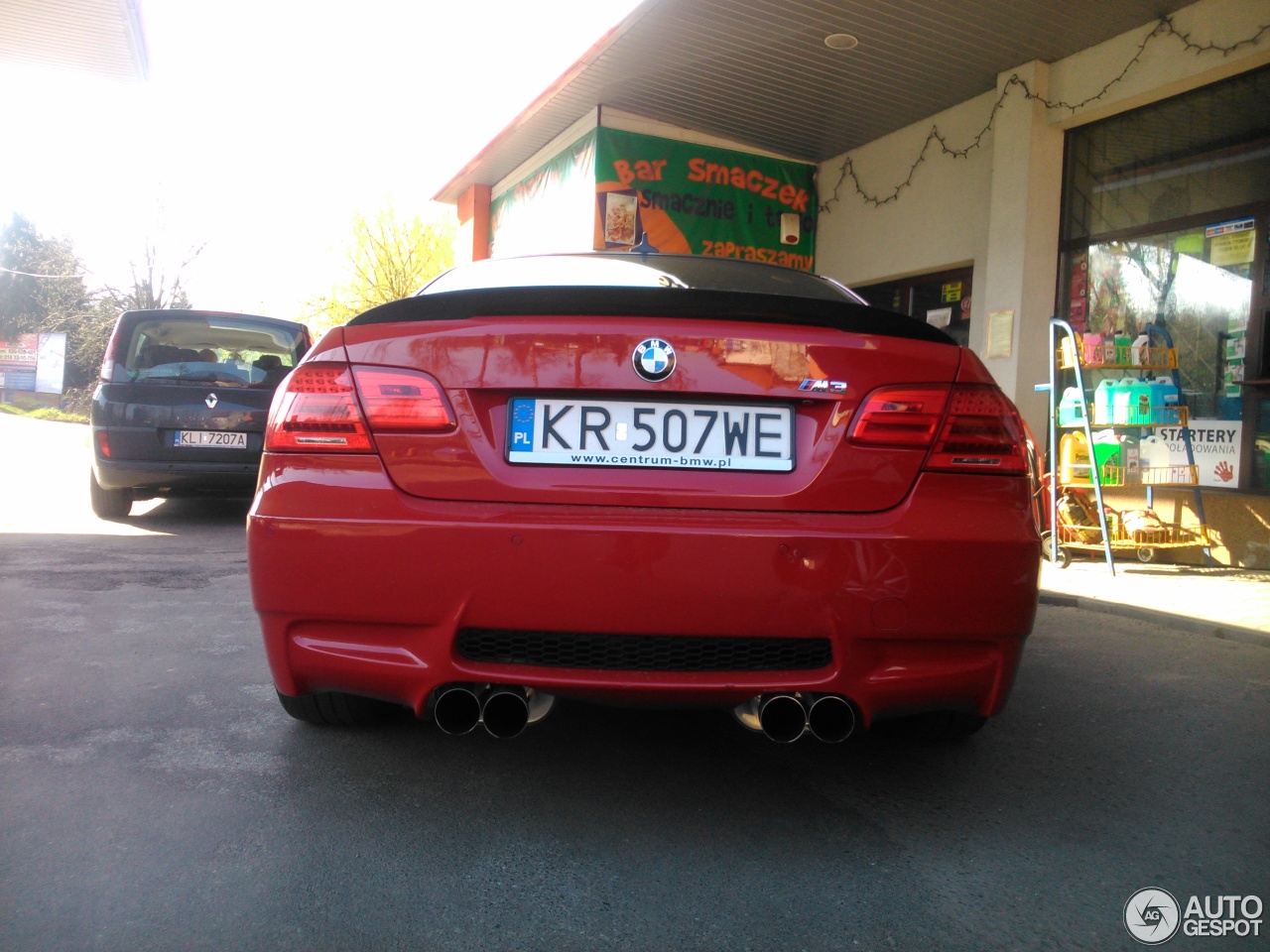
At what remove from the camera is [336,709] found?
2836mm

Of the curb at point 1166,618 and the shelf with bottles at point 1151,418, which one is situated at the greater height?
the shelf with bottles at point 1151,418

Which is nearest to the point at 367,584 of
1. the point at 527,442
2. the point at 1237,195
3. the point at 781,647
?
the point at 527,442

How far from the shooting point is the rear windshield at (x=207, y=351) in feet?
25.8

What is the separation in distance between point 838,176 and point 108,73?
316 inches

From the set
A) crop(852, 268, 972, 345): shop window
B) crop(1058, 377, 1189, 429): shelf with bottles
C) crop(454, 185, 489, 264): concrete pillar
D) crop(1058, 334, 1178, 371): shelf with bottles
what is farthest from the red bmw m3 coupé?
crop(454, 185, 489, 264): concrete pillar

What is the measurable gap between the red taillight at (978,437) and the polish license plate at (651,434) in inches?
14.0

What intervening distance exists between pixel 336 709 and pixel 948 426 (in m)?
1.76

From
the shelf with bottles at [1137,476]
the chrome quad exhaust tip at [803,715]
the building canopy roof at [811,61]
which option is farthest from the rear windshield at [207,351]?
the chrome quad exhaust tip at [803,715]

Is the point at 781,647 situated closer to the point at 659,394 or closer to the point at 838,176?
the point at 659,394

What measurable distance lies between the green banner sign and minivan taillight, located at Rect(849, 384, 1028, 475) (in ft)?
31.3

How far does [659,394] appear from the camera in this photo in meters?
2.24

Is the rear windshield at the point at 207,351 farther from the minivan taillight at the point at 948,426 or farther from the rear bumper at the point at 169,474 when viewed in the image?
the minivan taillight at the point at 948,426

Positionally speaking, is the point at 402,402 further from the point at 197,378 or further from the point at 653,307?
the point at 197,378

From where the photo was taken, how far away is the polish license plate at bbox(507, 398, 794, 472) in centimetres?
222
